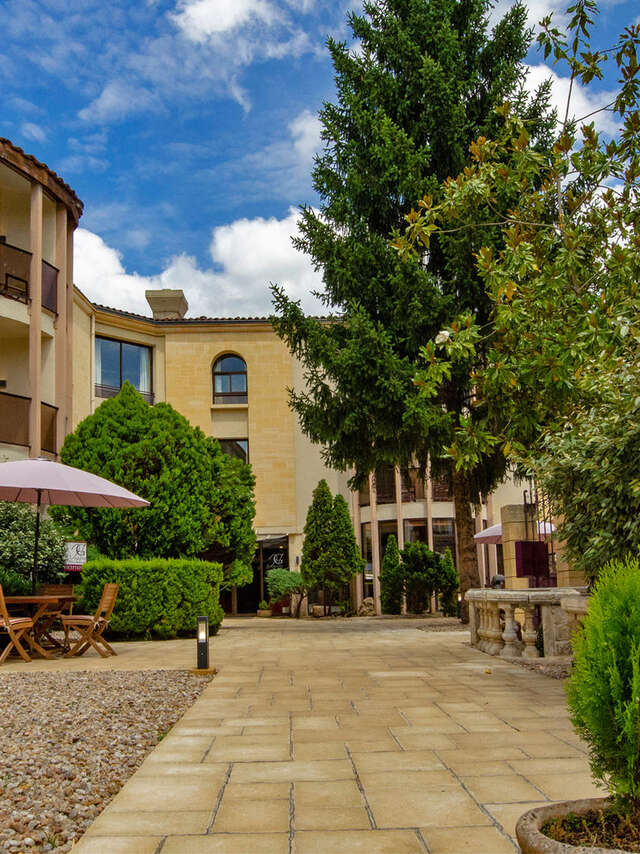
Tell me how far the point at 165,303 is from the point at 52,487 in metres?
19.5

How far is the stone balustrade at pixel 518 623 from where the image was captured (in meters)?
9.18

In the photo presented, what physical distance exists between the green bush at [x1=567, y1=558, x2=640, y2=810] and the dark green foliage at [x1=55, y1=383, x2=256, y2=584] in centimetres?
1280

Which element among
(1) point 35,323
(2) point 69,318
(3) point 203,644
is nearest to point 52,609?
(3) point 203,644

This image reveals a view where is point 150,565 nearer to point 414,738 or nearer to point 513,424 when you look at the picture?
point 513,424

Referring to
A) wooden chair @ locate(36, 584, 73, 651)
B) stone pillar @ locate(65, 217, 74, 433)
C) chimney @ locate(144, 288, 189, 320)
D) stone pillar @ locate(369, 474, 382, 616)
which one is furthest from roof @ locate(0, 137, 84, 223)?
stone pillar @ locate(369, 474, 382, 616)

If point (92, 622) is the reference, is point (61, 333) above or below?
above

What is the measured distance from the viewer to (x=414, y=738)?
16.7 ft

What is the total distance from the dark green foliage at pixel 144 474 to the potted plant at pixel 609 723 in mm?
12788

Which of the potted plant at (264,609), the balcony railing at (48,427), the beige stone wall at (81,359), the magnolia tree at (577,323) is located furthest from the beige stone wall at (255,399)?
the magnolia tree at (577,323)

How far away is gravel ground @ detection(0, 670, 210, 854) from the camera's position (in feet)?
11.4

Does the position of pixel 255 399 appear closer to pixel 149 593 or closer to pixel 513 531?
pixel 513 531

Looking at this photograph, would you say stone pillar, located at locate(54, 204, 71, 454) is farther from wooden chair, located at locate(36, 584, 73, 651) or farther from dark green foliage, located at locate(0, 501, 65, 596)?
wooden chair, located at locate(36, 584, 73, 651)

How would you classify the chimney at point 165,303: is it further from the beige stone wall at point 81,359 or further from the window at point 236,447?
the window at point 236,447

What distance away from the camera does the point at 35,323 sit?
17.5 m
